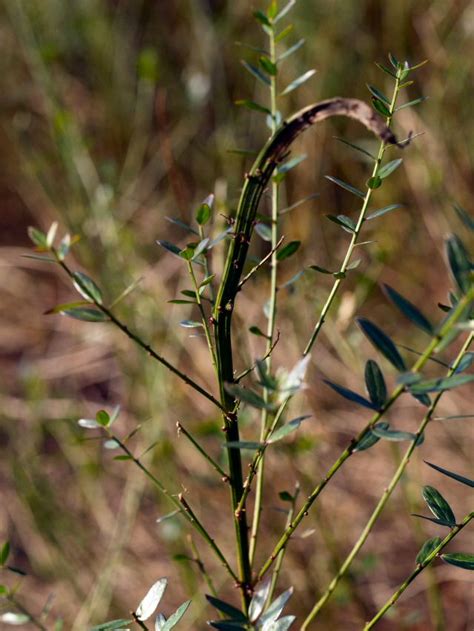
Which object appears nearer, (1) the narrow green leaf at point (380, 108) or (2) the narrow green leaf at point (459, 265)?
(2) the narrow green leaf at point (459, 265)

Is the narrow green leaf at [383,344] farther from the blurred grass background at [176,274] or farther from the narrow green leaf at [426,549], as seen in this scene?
the blurred grass background at [176,274]

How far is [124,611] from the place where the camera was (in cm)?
114

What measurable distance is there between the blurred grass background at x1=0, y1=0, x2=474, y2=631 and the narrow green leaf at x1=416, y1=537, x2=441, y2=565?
43 cm

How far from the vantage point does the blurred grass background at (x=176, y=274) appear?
3.67 feet

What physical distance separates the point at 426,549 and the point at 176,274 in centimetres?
135

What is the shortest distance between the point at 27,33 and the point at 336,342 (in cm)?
71

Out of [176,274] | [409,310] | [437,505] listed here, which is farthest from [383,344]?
[176,274]

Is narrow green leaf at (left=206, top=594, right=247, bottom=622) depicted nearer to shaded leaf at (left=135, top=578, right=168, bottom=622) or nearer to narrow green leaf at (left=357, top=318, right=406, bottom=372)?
shaded leaf at (left=135, top=578, right=168, bottom=622)

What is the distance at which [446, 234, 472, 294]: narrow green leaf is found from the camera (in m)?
0.29

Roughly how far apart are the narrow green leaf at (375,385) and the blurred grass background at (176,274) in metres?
0.47

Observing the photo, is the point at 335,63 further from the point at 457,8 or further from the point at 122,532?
the point at 122,532

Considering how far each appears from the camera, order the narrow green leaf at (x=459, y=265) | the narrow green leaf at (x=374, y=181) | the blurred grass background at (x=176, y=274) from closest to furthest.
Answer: the narrow green leaf at (x=459, y=265)
the narrow green leaf at (x=374, y=181)
the blurred grass background at (x=176, y=274)

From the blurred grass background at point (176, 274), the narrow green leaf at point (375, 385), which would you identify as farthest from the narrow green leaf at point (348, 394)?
the blurred grass background at point (176, 274)

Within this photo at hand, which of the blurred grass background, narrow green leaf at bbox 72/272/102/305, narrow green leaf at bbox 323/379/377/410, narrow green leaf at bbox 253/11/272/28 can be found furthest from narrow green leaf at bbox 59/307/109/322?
the blurred grass background
